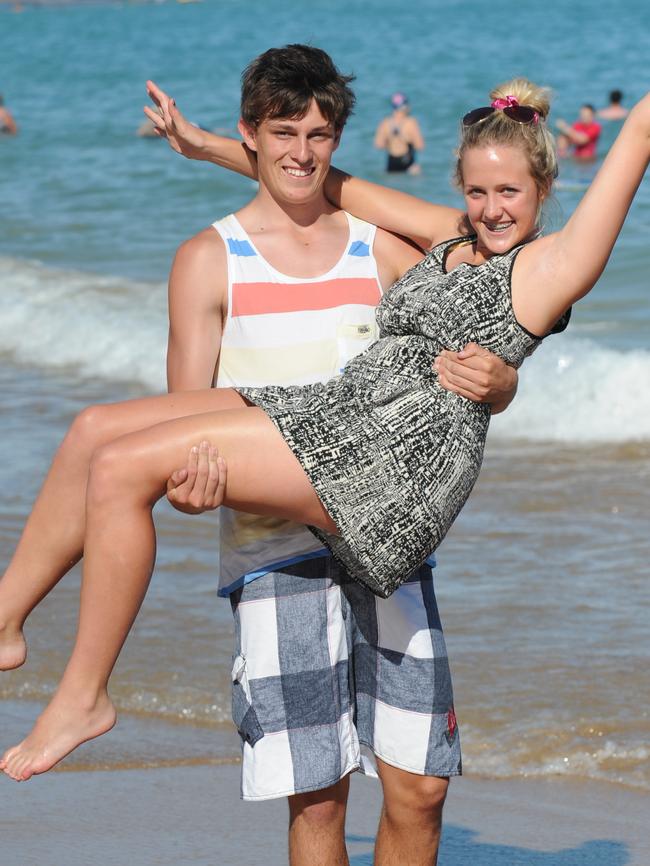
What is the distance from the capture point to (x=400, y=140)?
20.8 metres

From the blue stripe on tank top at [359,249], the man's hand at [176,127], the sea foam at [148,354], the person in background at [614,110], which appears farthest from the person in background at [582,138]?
the blue stripe on tank top at [359,249]

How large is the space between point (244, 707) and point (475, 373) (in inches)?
38.3

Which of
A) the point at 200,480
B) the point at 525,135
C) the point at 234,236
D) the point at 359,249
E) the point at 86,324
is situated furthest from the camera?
the point at 86,324

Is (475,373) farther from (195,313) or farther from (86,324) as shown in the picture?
(86,324)

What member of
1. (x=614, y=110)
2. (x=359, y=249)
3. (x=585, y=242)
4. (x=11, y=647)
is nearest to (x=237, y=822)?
(x=11, y=647)

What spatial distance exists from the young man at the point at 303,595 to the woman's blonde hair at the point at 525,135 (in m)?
0.36

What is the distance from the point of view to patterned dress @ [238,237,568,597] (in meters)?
3.00

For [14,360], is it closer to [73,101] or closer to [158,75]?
[73,101]

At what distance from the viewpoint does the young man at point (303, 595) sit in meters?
3.25

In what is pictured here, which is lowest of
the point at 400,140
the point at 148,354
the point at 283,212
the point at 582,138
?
the point at 148,354

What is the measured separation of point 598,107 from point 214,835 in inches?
946

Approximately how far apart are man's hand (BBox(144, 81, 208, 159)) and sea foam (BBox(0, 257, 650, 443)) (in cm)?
548

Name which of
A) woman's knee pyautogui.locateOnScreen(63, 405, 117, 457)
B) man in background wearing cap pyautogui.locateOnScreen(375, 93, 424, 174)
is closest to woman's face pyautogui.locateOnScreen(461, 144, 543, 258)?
woman's knee pyautogui.locateOnScreen(63, 405, 117, 457)

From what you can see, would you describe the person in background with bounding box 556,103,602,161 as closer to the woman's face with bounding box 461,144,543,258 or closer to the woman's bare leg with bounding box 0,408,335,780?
the woman's face with bounding box 461,144,543,258
